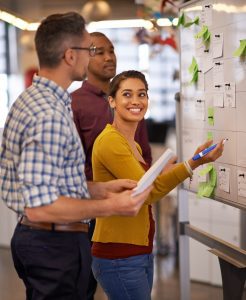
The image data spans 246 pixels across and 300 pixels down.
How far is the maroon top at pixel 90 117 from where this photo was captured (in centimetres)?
292

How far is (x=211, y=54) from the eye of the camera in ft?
8.11

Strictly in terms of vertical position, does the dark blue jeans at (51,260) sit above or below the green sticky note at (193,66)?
below

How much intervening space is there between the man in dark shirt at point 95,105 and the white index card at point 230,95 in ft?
2.45

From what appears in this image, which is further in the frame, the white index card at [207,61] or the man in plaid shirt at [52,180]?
the white index card at [207,61]

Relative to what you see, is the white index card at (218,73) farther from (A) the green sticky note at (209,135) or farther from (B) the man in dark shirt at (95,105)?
(B) the man in dark shirt at (95,105)

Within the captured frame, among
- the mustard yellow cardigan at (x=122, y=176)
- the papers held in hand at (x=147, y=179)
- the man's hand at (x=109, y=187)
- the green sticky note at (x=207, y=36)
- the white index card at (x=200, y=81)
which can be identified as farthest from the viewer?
the white index card at (x=200, y=81)

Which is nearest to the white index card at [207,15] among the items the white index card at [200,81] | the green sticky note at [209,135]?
the white index card at [200,81]

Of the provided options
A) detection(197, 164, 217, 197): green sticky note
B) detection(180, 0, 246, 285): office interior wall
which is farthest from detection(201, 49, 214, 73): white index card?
detection(197, 164, 217, 197): green sticky note

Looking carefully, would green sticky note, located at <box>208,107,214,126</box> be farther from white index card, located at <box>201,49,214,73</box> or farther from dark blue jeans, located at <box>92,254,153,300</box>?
dark blue jeans, located at <box>92,254,153,300</box>

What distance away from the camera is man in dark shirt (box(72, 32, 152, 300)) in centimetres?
292

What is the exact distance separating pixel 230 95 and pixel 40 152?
1.00m

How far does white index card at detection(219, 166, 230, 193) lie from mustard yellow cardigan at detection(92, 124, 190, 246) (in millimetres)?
338

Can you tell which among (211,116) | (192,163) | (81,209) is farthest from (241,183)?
(81,209)

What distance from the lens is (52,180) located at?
1624mm
